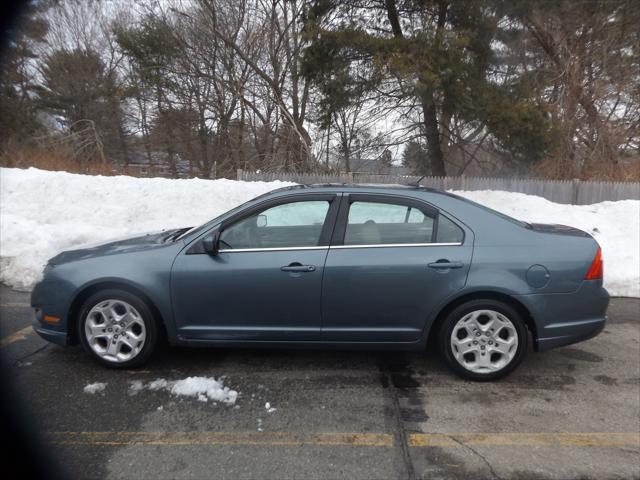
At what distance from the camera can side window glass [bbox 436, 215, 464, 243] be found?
3572 millimetres

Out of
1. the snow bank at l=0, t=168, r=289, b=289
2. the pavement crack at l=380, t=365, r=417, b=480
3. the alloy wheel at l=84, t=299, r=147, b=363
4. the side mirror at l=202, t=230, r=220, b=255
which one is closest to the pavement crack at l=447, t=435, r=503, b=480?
the pavement crack at l=380, t=365, r=417, b=480

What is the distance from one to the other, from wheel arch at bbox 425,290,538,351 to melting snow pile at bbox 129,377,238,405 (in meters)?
1.60

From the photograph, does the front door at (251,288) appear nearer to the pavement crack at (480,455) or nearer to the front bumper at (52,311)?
the front bumper at (52,311)

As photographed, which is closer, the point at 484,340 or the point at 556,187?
the point at 484,340

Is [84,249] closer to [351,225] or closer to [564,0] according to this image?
[351,225]

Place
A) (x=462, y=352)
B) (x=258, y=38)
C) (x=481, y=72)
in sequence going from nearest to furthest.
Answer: (x=462, y=352), (x=481, y=72), (x=258, y=38)

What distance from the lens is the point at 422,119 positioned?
16766mm

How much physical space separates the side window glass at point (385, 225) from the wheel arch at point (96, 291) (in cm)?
164

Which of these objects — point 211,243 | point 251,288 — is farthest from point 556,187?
point 211,243

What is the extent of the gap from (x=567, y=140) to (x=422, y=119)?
17.0ft

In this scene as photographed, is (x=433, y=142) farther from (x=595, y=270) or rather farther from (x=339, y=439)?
(x=339, y=439)

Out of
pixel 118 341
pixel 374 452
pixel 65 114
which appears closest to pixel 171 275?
pixel 118 341

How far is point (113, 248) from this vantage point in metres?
3.88

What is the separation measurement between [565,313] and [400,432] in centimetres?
166
